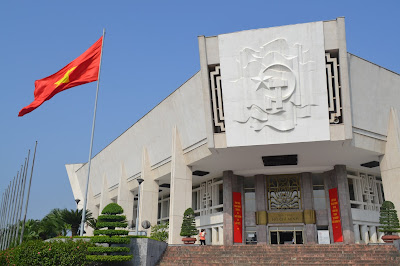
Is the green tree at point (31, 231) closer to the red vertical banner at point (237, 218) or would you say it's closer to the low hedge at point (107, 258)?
the red vertical banner at point (237, 218)

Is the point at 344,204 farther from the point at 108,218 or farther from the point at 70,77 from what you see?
the point at 70,77

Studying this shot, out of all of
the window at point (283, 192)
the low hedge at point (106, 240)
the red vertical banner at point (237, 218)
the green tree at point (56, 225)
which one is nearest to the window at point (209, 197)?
the red vertical banner at point (237, 218)

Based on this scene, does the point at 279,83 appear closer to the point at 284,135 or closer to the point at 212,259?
the point at 284,135

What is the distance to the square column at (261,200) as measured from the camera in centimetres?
2909

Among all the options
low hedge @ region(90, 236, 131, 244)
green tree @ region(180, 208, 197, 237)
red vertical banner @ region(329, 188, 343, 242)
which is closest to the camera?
low hedge @ region(90, 236, 131, 244)

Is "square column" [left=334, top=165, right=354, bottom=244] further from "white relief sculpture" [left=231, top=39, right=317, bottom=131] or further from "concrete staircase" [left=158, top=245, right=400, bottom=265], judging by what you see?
"concrete staircase" [left=158, top=245, right=400, bottom=265]

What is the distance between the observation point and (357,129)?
23.8 metres

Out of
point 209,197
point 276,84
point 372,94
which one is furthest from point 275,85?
point 209,197

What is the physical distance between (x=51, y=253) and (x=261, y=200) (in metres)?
18.2

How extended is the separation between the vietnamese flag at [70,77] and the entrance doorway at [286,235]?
Result: 59.4 feet

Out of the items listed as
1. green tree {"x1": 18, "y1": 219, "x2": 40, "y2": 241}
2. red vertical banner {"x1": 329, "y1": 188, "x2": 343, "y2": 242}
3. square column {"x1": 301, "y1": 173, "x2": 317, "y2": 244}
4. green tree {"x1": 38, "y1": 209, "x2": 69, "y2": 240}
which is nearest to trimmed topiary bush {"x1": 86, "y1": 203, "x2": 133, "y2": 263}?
green tree {"x1": 38, "y1": 209, "x2": 69, "y2": 240}

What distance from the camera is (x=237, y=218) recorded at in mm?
29609

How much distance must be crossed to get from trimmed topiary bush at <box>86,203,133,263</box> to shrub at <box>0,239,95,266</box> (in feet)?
1.33

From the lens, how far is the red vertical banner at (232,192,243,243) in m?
29.1
